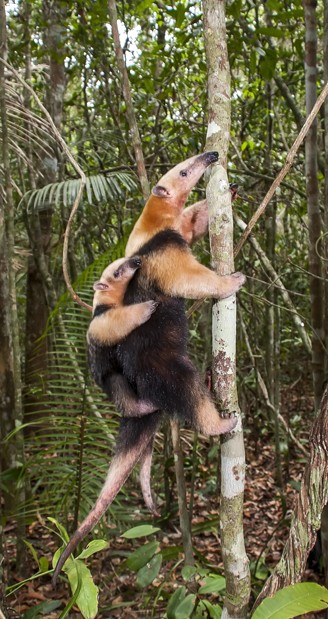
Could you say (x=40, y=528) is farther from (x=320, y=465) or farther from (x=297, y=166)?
(x=297, y=166)

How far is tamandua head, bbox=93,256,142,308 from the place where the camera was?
2645mm

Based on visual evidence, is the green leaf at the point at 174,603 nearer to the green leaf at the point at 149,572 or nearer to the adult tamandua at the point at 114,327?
the green leaf at the point at 149,572

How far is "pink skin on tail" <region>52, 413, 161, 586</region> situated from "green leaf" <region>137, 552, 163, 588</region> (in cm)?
63

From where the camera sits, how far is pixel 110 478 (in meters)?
2.72

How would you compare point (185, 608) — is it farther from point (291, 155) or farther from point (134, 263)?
point (291, 155)

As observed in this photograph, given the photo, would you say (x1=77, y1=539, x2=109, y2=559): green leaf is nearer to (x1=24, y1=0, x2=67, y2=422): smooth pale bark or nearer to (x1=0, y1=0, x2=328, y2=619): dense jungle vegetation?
(x1=0, y1=0, x2=328, y2=619): dense jungle vegetation

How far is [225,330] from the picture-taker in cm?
219

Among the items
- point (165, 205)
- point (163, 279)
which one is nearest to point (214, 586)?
point (163, 279)

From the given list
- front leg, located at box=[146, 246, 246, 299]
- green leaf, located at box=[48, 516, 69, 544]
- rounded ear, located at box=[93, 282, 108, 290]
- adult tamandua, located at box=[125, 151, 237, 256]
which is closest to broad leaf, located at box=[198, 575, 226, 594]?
green leaf, located at box=[48, 516, 69, 544]

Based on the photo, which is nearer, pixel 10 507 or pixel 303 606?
pixel 303 606

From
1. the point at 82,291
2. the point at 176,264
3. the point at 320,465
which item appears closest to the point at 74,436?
the point at 82,291

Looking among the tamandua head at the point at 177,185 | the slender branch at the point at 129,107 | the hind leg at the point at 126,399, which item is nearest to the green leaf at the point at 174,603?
the hind leg at the point at 126,399

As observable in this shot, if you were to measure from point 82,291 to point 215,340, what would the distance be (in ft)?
5.71

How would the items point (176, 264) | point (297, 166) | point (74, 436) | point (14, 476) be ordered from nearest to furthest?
point (176, 264), point (14, 476), point (74, 436), point (297, 166)
